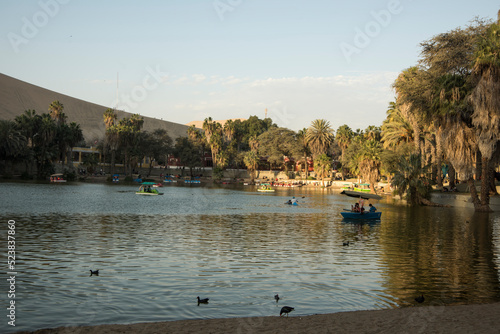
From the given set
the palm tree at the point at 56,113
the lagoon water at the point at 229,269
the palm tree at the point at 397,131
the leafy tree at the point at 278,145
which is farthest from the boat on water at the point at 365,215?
the leafy tree at the point at 278,145

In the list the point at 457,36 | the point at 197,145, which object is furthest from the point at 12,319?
the point at 197,145

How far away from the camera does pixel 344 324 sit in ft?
33.0

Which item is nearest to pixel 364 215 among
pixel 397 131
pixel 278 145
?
pixel 397 131

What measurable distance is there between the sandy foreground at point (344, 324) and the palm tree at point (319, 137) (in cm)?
11774

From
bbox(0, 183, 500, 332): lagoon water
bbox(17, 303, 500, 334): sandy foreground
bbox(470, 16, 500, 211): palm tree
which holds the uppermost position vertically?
bbox(470, 16, 500, 211): palm tree

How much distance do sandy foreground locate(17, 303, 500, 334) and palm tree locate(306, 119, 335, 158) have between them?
4635 inches

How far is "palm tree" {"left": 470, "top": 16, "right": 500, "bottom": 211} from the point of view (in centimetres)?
3766

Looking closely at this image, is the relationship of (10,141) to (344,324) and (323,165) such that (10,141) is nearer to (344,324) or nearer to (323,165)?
(323,165)

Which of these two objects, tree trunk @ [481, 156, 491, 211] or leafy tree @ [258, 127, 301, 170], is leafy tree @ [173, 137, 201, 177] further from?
tree trunk @ [481, 156, 491, 211]

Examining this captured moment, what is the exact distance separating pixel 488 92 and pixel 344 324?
33.8 meters

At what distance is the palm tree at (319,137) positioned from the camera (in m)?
128

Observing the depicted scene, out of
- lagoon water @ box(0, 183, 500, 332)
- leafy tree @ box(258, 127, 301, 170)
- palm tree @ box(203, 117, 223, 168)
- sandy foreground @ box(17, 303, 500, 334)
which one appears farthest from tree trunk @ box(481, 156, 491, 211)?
palm tree @ box(203, 117, 223, 168)

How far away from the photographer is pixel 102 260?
18125 millimetres

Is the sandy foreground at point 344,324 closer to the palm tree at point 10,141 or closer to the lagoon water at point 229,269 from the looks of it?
the lagoon water at point 229,269
